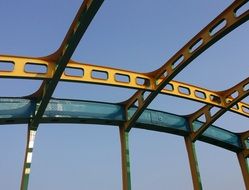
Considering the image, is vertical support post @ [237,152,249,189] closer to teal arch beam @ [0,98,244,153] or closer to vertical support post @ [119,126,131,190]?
teal arch beam @ [0,98,244,153]

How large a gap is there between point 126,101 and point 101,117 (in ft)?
5.72

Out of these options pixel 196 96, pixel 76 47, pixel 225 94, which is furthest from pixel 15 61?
pixel 225 94

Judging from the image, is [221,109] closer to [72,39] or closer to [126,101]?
[126,101]

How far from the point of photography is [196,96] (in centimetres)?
1515

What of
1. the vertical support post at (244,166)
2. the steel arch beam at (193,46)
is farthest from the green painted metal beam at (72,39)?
the vertical support post at (244,166)

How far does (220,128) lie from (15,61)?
13652 mm

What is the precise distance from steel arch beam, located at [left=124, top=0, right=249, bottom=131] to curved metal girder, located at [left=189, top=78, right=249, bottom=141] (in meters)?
4.27

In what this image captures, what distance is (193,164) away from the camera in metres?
17.4

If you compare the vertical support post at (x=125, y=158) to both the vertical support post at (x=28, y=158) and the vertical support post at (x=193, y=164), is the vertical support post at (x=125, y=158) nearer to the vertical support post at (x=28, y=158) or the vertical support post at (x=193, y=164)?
the vertical support post at (x=193, y=164)

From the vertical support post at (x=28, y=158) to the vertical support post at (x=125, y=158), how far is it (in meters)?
4.64

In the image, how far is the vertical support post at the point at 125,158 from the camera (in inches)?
589

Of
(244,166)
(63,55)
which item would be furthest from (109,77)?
(244,166)

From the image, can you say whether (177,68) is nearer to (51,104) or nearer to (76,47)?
(76,47)

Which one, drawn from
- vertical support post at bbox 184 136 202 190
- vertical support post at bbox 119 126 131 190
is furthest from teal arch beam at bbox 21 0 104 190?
vertical support post at bbox 184 136 202 190
